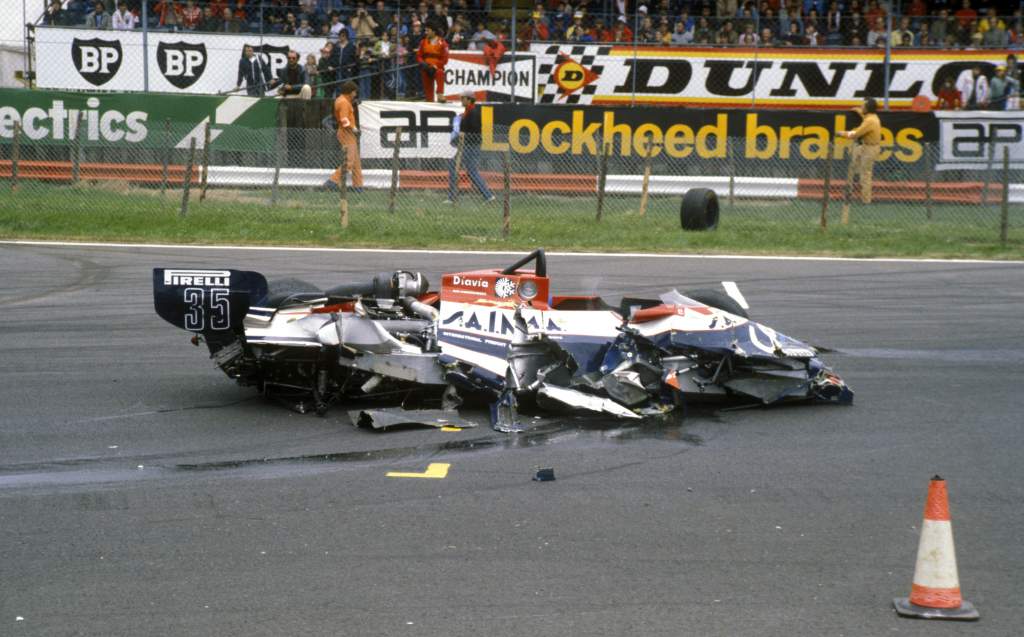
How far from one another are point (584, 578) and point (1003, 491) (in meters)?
2.58

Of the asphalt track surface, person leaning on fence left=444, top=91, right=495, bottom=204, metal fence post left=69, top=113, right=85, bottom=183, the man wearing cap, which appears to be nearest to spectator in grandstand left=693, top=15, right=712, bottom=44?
the man wearing cap

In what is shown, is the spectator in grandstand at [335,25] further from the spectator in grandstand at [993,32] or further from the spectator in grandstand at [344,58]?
the spectator in grandstand at [993,32]

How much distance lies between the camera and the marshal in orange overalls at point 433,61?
2264 centimetres

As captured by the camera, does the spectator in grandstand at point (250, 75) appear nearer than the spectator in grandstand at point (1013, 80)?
No

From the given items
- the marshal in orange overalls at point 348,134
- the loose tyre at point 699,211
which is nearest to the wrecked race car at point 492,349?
the loose tyre at point 699,211

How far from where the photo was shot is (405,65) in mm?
23031

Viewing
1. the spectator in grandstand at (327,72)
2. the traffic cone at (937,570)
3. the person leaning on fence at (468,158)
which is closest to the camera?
the traffic cone at (937,570)

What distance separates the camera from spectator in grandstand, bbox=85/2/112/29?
74.1ft

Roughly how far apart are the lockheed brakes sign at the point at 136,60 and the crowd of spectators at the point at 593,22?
1.15 feet

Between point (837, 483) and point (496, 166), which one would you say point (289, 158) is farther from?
point (837, 483)

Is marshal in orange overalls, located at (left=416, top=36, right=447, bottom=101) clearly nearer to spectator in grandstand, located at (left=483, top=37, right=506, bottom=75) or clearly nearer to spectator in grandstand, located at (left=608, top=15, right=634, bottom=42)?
spectator in grandstand, located at (left=483, top=37, right=506, bottom=75)

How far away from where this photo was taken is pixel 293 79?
22625mm

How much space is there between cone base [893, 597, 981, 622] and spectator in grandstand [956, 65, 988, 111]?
1933 cm

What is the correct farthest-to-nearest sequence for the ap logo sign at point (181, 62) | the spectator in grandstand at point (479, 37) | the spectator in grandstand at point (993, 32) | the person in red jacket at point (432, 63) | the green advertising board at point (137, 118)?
the spectator in grandstand at point (993, 32) < the spectator in grandstand at point (479, 37) < the person in red jacket at point (432, 63) < the ap logo sign at point (181, 62) < the green advertising board at point (137, 118)
